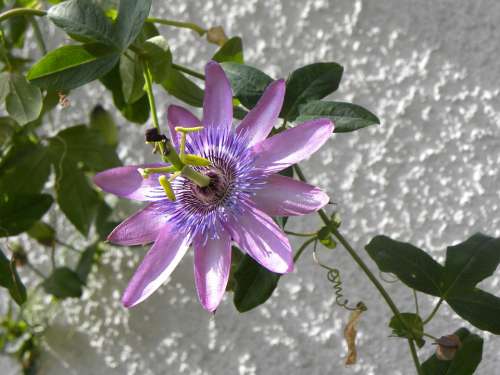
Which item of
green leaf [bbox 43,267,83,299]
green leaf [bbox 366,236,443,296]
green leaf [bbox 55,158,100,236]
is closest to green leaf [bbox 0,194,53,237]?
green leaf [bbox 55,158,100,236]

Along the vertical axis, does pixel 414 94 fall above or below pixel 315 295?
above

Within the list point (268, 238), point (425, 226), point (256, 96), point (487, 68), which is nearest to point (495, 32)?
point (487, 68)

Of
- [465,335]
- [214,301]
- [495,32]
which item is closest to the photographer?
[214,301]

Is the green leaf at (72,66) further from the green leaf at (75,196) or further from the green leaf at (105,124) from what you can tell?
the green leaf at (105,124)

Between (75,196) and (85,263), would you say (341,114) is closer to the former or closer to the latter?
(75,196)

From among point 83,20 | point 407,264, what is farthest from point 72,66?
point 407,264

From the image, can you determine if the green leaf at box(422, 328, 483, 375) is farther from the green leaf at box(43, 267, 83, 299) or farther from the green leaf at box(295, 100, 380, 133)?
the green leaf at box(43, 267, 83, 299)

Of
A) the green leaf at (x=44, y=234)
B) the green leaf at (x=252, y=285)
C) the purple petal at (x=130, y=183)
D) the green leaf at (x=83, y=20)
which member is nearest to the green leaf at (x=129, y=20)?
the green leaf at (x=83, y=20)

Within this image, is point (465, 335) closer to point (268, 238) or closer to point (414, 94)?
point (268, 238)
